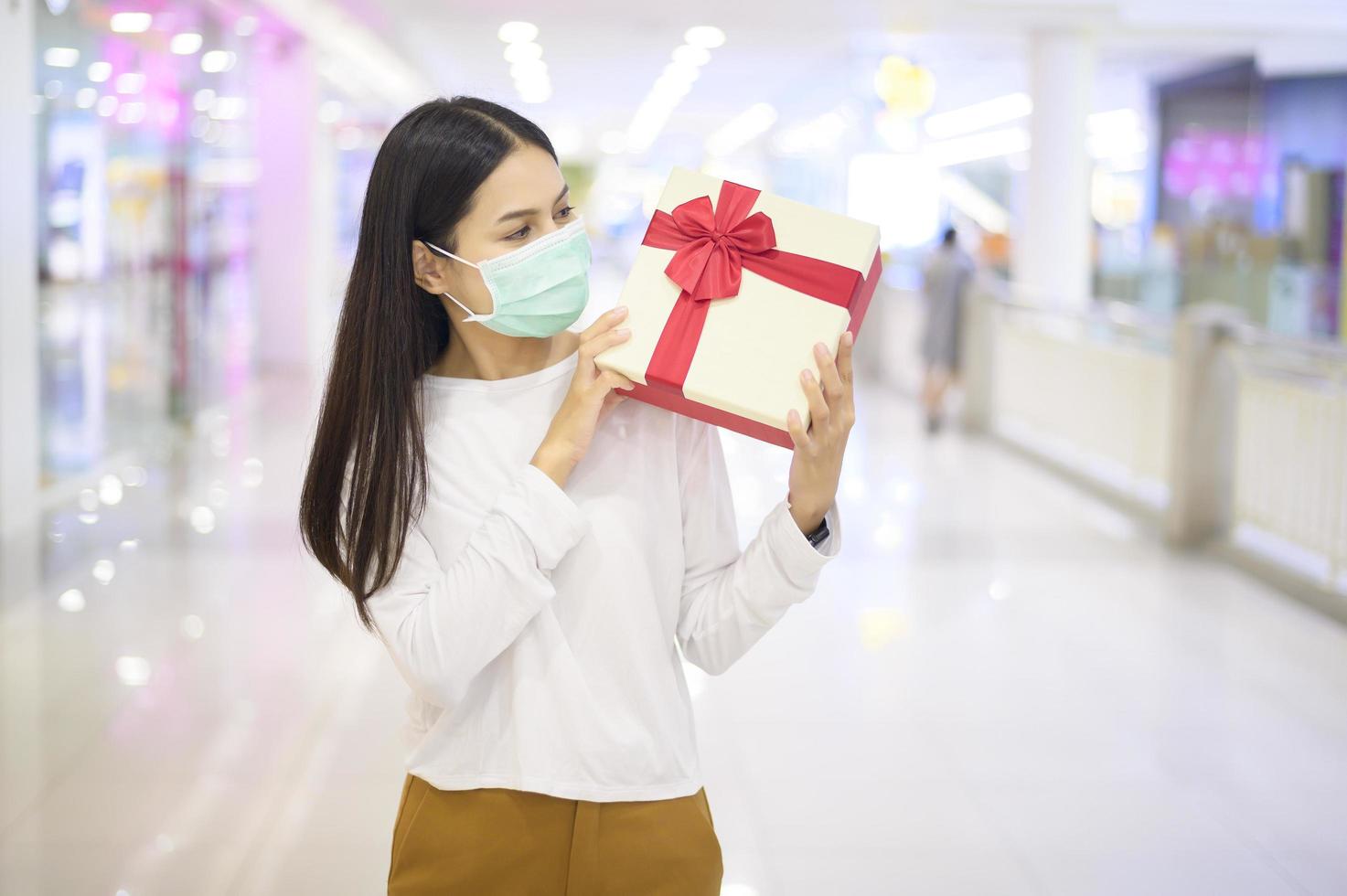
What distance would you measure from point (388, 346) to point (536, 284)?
188 millimetres

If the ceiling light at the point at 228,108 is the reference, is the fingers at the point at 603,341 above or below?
below

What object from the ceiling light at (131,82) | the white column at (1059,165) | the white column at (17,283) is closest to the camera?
the white column at (17,283)

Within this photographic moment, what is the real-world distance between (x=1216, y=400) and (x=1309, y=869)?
3.75 metres

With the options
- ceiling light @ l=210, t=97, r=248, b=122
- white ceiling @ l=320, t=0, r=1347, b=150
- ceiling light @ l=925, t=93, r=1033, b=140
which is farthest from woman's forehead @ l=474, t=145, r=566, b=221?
ceiling light @ l=925, t=93, r=1033, b=140

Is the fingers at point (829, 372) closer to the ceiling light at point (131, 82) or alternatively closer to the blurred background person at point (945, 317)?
the ceiling light at point (131, 82)

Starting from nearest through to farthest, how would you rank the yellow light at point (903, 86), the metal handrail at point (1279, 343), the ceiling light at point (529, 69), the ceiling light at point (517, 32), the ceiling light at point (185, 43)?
the metal handrail at point (1279, 343) < the ceiling light at point (185, 43) < the yellow light at point (903, 86) < the ceiling light at point (517, 32) < the ceiling light at point (529, 69)

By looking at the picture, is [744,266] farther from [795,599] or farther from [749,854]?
[749,854]

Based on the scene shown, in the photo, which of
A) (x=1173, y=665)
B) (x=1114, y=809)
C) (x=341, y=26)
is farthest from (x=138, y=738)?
(x=341, y=26)

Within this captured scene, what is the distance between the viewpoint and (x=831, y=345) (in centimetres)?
148

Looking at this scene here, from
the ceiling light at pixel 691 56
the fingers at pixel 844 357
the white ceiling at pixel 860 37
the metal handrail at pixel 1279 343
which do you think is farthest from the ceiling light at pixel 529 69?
the fingers at pixel 844 357

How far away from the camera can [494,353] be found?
1.63 m

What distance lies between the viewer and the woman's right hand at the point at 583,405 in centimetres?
145

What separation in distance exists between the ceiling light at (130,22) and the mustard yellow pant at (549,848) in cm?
849

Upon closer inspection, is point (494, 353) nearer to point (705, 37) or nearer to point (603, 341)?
point (603, 341)
